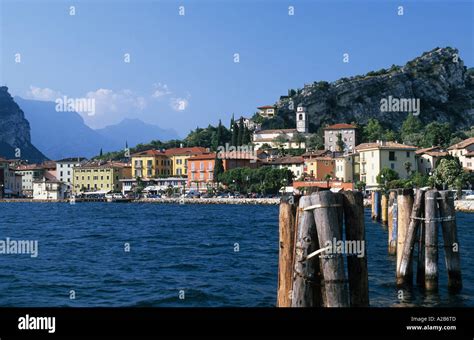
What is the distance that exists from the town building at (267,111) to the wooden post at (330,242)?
495 ft

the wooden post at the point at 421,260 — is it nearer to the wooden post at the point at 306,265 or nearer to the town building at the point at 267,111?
the wooden post at the point at 306,265

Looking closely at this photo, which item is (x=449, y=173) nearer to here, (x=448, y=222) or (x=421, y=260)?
(x=421, y=260)

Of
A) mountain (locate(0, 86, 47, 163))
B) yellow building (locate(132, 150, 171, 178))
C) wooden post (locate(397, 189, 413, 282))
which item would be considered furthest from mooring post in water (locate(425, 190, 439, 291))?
mountain (locate(0, 86, 47, 163))

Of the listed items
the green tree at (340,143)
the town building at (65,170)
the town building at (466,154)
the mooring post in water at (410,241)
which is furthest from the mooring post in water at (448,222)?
the town building at (65,170)

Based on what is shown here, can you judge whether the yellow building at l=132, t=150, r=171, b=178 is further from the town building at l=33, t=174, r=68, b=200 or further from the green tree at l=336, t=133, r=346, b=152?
the green tree at l=336, t=133, r=346, b=152

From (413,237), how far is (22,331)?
8880mm

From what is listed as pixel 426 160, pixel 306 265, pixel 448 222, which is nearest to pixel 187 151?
pixel 426 160

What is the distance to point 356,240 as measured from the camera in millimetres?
8383

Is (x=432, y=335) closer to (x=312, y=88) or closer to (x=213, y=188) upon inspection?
(x=213, y=188)

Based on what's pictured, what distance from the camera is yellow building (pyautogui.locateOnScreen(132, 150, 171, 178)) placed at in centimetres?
12075

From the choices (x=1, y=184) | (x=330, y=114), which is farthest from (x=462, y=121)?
(x=1, y=184)

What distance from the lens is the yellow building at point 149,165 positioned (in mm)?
120750

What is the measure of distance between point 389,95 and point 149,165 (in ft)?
208

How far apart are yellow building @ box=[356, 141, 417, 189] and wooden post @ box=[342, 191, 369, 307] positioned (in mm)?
73290
